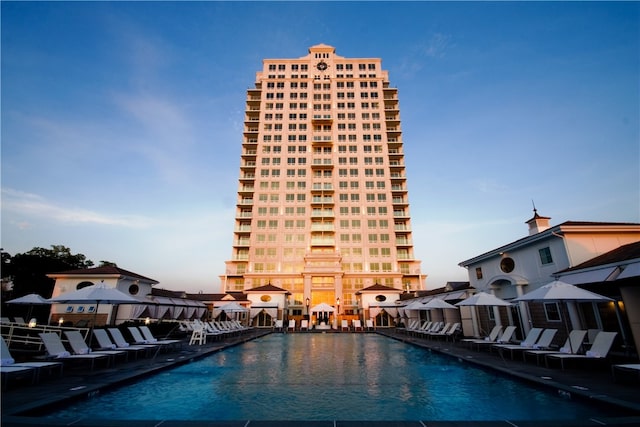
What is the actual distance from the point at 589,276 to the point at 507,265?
18.7 ft

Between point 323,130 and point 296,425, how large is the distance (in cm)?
5085

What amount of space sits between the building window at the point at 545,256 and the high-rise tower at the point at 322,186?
26176mm

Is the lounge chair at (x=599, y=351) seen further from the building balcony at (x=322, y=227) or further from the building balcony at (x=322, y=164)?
the building balcony at (x=322, y=164)

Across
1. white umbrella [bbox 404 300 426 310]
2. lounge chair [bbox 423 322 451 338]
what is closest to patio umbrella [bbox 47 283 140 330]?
white umbrella [bbox 404 300 426 310]

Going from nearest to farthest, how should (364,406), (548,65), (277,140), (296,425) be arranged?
(296,425) → (364,406) → (548,65) → (277,140)

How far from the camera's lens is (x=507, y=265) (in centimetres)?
1565

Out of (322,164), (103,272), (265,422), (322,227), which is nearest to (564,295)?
(265,422)

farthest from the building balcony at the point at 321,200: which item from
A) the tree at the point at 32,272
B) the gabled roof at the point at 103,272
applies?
the tree at the point at 32,272

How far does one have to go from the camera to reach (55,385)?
6.00m

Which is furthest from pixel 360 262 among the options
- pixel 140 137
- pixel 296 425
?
pixel 296 425

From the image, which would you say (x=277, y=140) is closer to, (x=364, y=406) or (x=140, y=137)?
(x=140, y=137)

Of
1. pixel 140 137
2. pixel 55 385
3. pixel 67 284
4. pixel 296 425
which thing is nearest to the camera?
pixel 296 425

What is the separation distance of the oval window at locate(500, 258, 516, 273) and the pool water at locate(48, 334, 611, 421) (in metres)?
8.59

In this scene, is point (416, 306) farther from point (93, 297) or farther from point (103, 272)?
point (103, 272)
